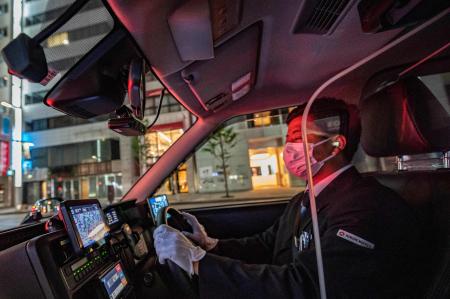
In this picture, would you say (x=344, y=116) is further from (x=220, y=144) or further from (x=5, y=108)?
(x=220, y=144)

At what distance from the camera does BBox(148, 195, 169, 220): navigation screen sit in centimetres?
233

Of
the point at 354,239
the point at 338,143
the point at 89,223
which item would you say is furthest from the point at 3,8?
the point at 354,239

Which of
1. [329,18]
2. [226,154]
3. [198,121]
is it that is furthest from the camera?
[226,154]

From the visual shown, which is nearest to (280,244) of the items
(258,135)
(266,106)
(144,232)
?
(144,232)

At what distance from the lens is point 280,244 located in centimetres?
168

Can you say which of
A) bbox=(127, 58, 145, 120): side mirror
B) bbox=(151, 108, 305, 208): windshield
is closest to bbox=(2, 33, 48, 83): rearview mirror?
bbox=(127, 58, 145, 120): side mirror

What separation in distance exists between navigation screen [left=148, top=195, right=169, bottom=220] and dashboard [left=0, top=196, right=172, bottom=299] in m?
0.24

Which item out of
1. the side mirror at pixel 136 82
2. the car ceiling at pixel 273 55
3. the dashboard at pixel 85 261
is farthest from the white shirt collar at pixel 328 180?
the side mirror at pixel 136 82

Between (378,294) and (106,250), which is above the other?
(106,250)

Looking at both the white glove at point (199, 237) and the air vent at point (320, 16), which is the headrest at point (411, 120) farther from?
the white glove at point (199, 237)

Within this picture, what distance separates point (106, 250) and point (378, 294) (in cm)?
133

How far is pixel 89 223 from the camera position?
1487 millimetres

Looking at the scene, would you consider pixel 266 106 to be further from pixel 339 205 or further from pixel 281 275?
pixel 281 275

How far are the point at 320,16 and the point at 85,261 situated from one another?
1.67m
